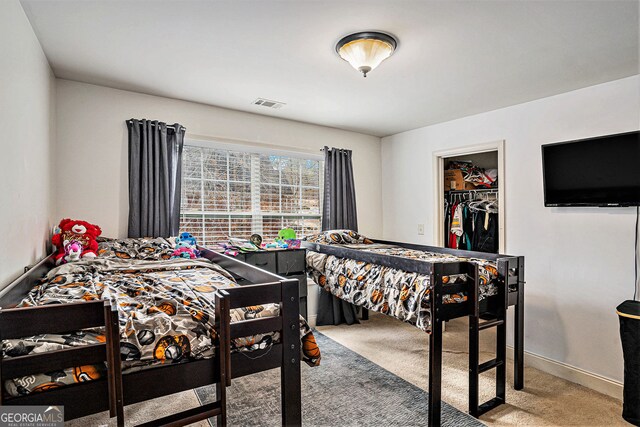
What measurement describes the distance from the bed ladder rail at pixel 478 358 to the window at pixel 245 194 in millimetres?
2444

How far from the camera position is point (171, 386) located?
1312 mm

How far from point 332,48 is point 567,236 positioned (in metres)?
2.48

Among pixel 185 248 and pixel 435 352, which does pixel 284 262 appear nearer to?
pixel 185 248

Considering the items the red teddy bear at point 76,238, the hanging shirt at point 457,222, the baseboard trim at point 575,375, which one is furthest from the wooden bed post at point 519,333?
the red teddy bear at point 76,238

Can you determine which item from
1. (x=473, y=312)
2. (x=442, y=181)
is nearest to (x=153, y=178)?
(x=473, y=312)

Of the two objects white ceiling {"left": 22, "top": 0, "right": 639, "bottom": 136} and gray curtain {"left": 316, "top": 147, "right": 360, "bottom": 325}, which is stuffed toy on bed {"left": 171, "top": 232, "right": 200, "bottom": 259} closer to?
white ceiling {"left": 22, "top": 0, "right": 639, "bottom": 136}

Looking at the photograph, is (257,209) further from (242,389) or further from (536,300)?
(536,300)

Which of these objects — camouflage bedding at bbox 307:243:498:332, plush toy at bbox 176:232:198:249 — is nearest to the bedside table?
camouflage bedding at bbox 307:243:498:332

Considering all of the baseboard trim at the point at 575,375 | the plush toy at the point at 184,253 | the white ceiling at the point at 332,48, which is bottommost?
the baseboard trim at the point at 575,375

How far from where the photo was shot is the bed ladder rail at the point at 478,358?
223cm

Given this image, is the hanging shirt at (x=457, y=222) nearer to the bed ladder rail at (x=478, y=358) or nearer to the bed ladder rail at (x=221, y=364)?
the bed ladder rail at (x=478, y=358)

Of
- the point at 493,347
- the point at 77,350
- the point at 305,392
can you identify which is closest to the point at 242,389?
the point at 305,392

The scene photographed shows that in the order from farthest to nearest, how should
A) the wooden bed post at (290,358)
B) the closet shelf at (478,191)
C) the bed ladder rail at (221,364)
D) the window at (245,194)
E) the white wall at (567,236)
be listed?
the closet shelf at (478,191)
the window at (245,194)
the white wall at (567,236)
the wooden bed post at (290,358)
the bed ladder rail at (221,364)
